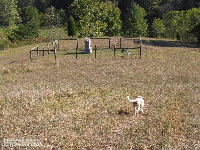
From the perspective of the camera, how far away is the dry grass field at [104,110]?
6.67 metres

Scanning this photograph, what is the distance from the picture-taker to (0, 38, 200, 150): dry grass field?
21.9ft

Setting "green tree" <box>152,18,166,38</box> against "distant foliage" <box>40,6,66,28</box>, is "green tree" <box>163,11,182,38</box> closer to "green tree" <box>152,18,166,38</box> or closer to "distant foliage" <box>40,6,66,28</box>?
"green tree" <box>152,18,166,38</box>

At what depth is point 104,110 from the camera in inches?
344

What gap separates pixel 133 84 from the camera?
12852 millimetres

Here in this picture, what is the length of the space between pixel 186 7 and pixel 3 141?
6439 centimetres

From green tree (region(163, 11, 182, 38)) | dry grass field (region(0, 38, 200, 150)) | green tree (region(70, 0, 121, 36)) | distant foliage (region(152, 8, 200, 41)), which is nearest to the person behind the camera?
dry grass field (region(0, 38, 200, 150))

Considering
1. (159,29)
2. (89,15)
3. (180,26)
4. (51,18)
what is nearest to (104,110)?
(89,15)

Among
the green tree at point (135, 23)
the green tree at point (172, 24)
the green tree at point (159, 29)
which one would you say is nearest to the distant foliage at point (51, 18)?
the green tree at point (135, 23)

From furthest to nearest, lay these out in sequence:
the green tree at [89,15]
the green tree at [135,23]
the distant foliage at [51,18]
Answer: the distant foliage at [51,18] → the green tree at [135,23] → the green tree at [89,15]

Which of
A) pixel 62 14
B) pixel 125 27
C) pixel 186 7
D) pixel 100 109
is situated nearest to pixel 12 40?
pixel 125 27

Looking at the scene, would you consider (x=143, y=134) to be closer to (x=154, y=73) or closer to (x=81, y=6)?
(x=154, y=73)

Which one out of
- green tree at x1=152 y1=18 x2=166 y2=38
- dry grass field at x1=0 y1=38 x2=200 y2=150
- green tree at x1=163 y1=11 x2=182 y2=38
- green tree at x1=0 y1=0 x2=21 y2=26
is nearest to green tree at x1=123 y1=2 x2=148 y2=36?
green tree at x1=152 y1=18 x2=166 y2=38

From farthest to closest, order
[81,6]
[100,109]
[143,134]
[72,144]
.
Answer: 1. [81,6]
2. [100,109]
3. [143,134]
4. [72,144]

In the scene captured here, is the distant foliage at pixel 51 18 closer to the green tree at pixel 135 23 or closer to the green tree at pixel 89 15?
the green tree at pixel 89 15
